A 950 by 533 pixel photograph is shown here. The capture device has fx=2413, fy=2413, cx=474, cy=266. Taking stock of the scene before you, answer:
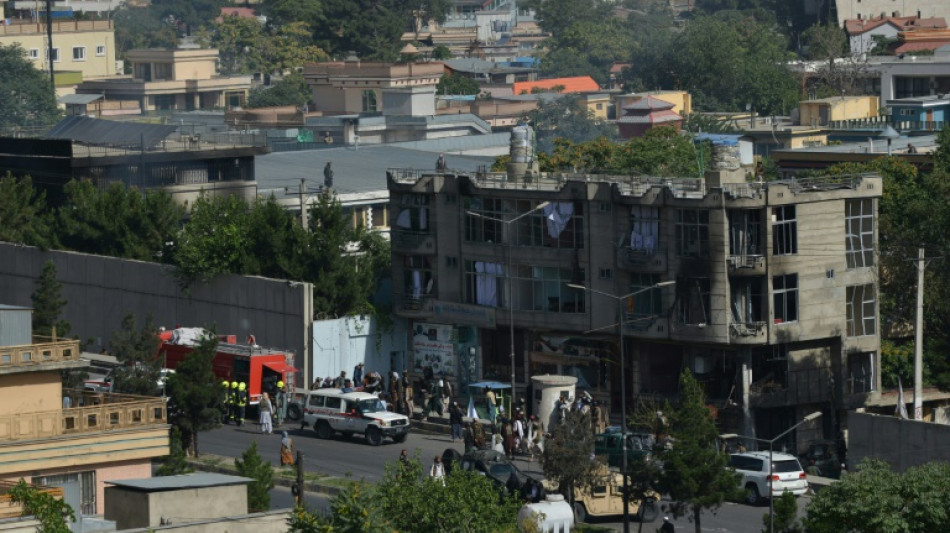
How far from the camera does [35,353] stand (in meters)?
45.2

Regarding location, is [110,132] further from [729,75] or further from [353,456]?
[729,75]

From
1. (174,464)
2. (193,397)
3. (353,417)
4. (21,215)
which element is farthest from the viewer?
(21,215)

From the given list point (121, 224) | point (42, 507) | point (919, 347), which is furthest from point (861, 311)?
point (42, 507)

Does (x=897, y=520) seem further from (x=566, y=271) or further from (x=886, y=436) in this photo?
(x=566, y=271)

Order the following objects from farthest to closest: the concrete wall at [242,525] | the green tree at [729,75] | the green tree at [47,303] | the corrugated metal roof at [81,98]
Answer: the corrugated metal roof at [81,98] < the green tree at [729,75] < the green tree at [47,303] < the concrete wall at [242,525]

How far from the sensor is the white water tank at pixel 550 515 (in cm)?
4897

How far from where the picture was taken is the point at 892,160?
92.9 metres

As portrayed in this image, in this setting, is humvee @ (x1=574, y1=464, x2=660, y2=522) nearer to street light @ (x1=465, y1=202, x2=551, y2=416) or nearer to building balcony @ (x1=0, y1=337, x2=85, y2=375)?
street light @ (x1=465, y1=202, x2=551, y2=416)

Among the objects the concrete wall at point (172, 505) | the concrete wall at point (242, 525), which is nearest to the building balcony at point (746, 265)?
the concrete wall at point (172, 505)

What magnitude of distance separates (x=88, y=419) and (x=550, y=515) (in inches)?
393

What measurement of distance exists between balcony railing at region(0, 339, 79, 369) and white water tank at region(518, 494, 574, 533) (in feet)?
31.6

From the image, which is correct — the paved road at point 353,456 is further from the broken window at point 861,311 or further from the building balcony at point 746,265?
the broken window at point 861,311

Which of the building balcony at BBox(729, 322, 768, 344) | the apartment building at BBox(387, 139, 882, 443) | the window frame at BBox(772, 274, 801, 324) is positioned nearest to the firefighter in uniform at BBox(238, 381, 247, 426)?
the apartment building at BBox(387, 139, 882, 443)

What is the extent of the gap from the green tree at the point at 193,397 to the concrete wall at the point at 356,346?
13.3 meters
